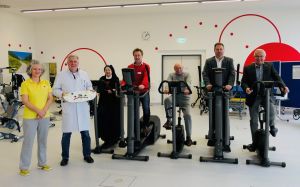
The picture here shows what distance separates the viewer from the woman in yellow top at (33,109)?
364 cm

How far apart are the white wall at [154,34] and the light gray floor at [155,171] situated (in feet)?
19.2

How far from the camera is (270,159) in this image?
4.41 m

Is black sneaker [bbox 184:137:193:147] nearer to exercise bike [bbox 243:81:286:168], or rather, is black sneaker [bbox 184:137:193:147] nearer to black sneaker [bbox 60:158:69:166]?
exercise bike [bbox 243:81:286:168]

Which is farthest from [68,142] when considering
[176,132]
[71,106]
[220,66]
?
[220,66]

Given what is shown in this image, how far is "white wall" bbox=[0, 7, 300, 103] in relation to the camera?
1005cm

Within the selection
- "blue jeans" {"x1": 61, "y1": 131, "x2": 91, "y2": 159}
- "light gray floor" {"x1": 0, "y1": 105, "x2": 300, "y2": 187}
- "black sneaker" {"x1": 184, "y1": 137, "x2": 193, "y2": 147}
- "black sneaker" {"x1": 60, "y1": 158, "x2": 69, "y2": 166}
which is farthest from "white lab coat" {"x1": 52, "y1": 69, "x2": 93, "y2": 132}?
"black sneaker" {"x1": 184, "y1": 137, "x2": 193, "y2": 147}

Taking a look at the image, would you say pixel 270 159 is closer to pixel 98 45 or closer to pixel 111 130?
pixel 111 130

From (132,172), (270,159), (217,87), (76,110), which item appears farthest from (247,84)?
(76,110)

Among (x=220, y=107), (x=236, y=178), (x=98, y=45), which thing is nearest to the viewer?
(x=236, y=178)

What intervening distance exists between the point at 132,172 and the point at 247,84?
2.25m

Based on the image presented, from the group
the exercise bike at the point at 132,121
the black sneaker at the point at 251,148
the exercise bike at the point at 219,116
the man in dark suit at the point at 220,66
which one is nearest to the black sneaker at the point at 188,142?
the exercise bike at the point at 219,116

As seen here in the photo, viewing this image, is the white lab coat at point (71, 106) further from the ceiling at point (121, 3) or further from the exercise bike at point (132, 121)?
the ceiling at point (121, 3)

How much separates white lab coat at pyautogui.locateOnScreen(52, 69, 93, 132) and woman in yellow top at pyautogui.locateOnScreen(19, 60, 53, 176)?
209 mm

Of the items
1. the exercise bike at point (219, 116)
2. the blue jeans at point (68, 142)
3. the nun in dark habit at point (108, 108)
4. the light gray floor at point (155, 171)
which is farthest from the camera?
the nun in dark habit at point (108, 108)
